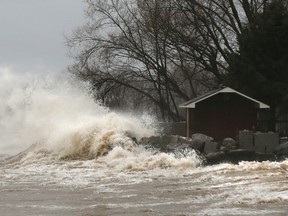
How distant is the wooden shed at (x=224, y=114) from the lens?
27.7 metres

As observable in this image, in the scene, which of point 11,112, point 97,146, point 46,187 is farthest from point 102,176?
point 11,112

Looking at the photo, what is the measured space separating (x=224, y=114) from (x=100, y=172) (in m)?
9.27

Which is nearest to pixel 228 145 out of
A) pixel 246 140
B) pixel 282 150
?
pixel 246 140

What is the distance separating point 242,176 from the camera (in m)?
17.2

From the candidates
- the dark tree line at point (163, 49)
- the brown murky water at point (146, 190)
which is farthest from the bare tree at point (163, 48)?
the brown murky water at point (146, 190)

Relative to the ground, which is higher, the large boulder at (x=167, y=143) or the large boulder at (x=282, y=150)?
→ the large boulder at (x=167, y=143)

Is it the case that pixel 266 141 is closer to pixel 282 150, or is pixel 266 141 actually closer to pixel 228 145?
pixel 282 150

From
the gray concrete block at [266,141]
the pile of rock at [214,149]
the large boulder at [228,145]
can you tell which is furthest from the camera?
the gray concrete block at [266,141]

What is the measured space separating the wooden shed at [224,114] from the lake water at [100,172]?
9.90 ft

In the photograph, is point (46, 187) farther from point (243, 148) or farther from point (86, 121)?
point (86, 121)

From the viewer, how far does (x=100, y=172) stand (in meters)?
20.3

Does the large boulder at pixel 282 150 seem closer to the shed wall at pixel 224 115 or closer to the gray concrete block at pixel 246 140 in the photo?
the gray concrete block at pixel 246 140

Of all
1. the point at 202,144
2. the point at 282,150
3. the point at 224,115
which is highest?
the point at 224,115

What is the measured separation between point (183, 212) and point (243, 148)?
12699 millimetres
